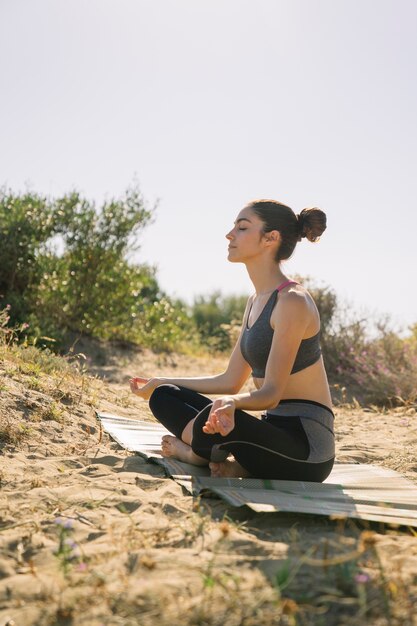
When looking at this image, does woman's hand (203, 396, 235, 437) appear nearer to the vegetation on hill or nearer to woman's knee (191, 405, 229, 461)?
woman's knee (191, 405, 229, 461)

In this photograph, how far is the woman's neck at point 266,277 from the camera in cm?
359

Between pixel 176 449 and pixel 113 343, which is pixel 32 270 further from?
pixel 176 449

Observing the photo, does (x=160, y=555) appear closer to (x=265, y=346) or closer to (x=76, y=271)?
(x=265, y=346)

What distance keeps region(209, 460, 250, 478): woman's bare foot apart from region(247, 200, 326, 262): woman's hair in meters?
1.14

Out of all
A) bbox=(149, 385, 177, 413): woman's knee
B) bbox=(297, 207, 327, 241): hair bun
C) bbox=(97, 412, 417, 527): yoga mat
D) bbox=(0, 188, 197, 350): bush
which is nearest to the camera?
bbox=(97, 412, 417, 527): yoga mat

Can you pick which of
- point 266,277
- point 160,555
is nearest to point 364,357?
point 266,277

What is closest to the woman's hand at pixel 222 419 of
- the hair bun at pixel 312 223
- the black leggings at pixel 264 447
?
the black leggings at pixel 264 447

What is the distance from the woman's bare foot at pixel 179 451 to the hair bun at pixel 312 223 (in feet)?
4.42

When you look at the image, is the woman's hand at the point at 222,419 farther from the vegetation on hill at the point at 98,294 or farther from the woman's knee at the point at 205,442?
the vegetation on hill at the point at 98,294

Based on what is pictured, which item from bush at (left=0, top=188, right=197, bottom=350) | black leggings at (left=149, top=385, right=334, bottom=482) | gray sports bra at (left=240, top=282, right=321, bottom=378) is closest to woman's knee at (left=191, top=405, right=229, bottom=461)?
black leggings at (left=149, top=385, right=334, bottom=482)

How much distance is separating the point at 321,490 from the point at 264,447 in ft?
1.33

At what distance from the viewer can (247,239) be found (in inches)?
141

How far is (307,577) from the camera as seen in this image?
2.12 m

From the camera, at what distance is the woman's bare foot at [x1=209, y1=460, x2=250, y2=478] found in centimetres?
345
